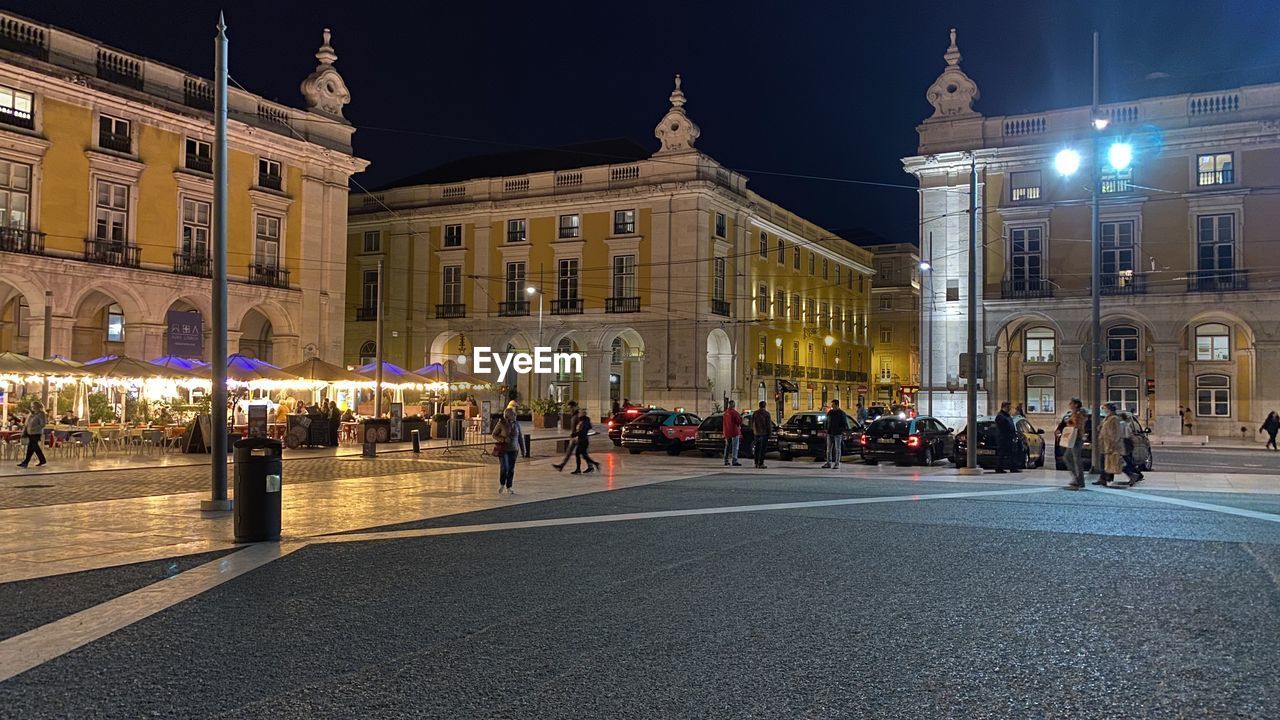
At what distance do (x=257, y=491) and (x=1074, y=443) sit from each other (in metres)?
14.8

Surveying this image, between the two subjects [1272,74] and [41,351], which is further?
[1272,74]

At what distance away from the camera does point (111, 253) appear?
1378 inches

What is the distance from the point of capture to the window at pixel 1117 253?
42406 mm

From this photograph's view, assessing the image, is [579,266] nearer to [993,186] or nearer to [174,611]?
[993,186]

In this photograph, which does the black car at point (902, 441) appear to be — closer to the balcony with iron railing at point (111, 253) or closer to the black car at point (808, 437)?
the black car at point (808, 437)

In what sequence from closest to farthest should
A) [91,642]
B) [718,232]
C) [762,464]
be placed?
[91,642]
[762,464]
[718,232]

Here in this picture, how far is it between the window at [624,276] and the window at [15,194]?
2893 cm

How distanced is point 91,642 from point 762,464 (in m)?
19.3

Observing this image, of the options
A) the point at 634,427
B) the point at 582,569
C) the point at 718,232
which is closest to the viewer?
the point at 582,569

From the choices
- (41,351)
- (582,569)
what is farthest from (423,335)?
(582,569)

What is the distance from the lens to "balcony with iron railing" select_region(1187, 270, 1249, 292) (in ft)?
132

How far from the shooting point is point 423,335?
59375 millimetres

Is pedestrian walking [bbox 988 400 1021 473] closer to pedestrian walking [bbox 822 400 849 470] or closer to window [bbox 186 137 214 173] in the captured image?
pedestrian walking [bbox 822 400 849 470]

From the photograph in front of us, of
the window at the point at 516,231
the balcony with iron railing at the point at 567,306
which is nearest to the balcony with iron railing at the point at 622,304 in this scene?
the balcony with iron railing at the point at 567,306
